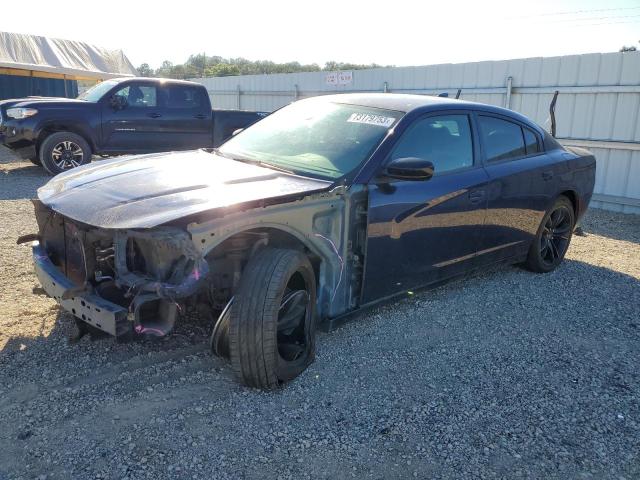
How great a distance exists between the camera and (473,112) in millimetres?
4480

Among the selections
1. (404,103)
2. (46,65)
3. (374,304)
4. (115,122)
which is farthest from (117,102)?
(46,65)

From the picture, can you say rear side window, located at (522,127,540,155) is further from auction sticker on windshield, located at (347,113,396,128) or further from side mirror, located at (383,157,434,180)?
side mirror, located at (383,157,434,180)

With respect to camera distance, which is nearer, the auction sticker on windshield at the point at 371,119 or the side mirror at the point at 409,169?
the side mirror at the point at 409,169

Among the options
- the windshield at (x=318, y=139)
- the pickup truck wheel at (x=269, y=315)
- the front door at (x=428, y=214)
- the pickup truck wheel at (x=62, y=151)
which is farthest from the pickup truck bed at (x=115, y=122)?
the pickup truck wheel at (x=269, y=315)

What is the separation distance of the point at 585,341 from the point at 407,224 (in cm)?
162

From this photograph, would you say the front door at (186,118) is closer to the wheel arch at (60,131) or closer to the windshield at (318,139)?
the wheel arch at (60,131)

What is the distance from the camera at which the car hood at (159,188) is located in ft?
8.92

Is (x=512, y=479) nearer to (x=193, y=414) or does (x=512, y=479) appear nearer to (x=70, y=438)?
(x=193, y=414)

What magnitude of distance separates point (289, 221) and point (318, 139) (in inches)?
41.2

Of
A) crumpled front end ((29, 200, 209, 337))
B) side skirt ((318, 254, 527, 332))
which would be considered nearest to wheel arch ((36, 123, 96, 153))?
crumpled front end ((29, 200, 209, 337))

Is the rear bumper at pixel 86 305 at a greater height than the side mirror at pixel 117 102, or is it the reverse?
the side mirror at pixel 117 102

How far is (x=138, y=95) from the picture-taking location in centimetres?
1040

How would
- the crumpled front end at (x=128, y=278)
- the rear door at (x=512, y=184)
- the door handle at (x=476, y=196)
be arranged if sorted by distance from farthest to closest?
the rear door at (x=512, y=184)
the door handle at (x=476, y=196)
the crumpled front end at (x=128, y=278)

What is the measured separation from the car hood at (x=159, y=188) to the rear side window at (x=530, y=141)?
8.45 feet
